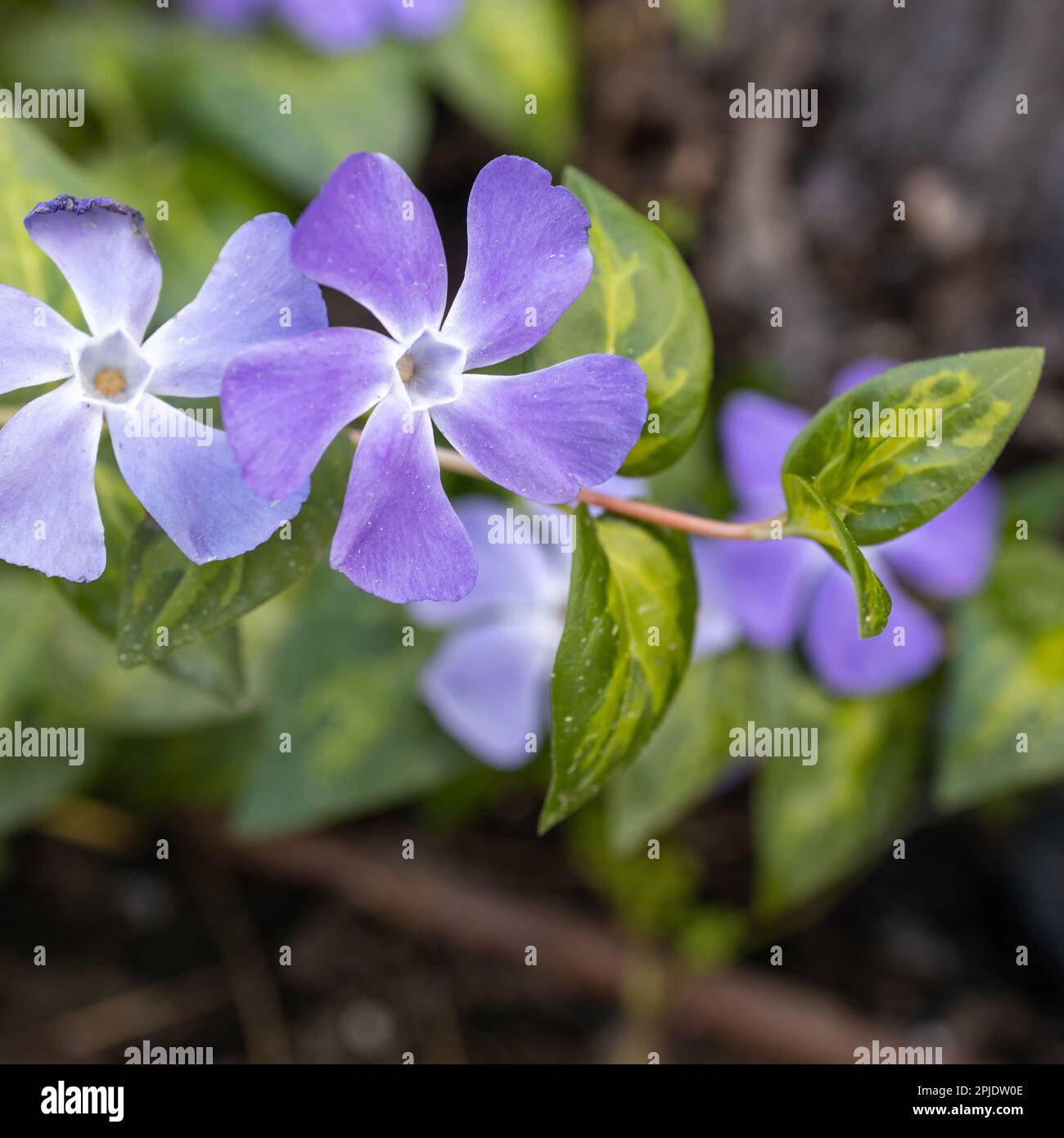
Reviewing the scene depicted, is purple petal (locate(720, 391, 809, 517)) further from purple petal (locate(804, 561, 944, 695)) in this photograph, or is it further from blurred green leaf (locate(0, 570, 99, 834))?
blurred green leaf (locate(0, 570, 99, 834))

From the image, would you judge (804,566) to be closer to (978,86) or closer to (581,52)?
(978,86)

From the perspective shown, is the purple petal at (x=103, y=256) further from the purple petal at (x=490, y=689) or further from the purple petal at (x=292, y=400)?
the purple petal at (x=490, y=689)

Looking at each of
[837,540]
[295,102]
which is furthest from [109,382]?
[295,102]

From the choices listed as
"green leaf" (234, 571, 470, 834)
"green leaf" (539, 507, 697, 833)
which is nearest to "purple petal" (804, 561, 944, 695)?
"green leaf" (234, 571, 470, 834)

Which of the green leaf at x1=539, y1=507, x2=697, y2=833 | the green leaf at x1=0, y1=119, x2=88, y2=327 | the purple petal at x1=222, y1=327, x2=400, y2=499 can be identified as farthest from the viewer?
the green leaf at x1=0, y1=119, x2=88, y2=327

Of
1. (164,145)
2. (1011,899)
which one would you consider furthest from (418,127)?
(1011,899)

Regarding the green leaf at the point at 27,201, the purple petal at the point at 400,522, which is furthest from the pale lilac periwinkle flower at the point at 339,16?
the purple petal at the point at 400,522

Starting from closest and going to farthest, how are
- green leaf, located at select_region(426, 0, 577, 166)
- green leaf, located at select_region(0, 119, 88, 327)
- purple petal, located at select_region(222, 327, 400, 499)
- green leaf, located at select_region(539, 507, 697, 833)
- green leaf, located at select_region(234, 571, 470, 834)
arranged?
purple petal, located at select_region(222, 327, 400, 499), green leaf, located at select_region(539, 507, 697, 833), green leaf, located at select_region(0, 119, 88, 327), green leaf, located at select_region(234, 571, 470, 834), green leaf, located at select_region(426, 0, 577, 166)
